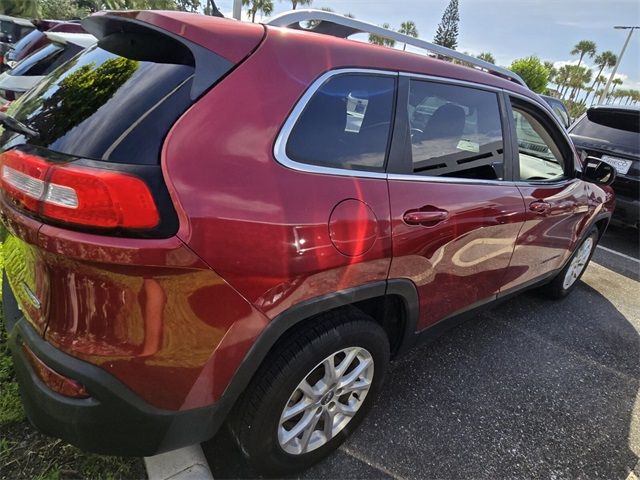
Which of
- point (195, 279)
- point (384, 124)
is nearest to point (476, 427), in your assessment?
point (384, 124)

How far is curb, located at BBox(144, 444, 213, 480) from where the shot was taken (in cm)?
176

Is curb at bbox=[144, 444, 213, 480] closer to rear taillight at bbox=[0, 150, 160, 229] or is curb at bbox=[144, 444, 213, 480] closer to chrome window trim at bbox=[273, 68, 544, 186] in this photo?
rear taillight at bbox=[0, 150, 160, 229]

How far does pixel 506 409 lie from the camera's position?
256 cm

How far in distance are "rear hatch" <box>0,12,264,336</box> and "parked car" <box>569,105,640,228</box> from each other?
5.59m

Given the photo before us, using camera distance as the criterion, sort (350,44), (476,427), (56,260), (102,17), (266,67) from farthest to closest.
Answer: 1. (476,427)
2. (350,44)
3. (102,17)
4. (266,67)
5. (56,260)

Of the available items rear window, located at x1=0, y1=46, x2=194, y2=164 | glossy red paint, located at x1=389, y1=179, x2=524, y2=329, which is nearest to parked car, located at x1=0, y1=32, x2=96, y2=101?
rear window, located at x1=0, y1=46, x2=194, y2=164

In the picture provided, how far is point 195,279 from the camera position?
1333mm

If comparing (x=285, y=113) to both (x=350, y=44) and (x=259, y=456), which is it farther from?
(x=259, y=456)

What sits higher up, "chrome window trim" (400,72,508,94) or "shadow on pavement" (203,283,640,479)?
"chrome window trim" (400,72,508,94)

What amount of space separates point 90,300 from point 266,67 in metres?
0.94

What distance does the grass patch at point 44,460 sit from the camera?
172 centimetres

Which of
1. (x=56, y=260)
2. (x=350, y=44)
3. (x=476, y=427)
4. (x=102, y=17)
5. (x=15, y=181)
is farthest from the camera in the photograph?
(x=476, y=427)

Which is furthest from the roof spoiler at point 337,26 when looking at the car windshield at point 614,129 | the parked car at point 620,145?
the car windshield at point 614,129

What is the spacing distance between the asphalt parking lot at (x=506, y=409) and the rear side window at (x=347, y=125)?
1370 mm
